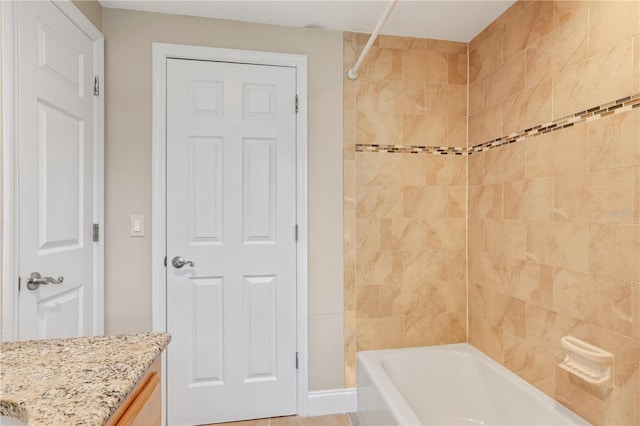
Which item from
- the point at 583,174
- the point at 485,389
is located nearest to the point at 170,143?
the point at 583,174

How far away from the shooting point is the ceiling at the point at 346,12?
1777 millimetres

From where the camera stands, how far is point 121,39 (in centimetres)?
183

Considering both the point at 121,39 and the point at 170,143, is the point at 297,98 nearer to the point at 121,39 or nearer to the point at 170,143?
the point at 170,143

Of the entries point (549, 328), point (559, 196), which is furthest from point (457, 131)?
point (549, 328)

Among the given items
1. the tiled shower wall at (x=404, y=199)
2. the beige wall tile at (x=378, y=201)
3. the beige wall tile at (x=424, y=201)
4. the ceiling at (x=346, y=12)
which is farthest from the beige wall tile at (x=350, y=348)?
the ceiling at (x=346, y=12)

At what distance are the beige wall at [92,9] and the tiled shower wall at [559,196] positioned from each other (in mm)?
2272

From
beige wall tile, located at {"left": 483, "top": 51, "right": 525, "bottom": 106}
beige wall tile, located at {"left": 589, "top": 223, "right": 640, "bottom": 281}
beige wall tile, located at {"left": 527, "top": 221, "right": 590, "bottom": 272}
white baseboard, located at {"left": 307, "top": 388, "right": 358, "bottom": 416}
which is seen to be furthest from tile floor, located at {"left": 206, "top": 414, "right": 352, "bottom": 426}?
beige wall tile, located at {"left": 483, "top": 51, "right": 525, "bottom": 106}

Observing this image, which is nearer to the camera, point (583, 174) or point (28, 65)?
point (28, 65)

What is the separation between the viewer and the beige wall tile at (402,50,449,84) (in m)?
2.13

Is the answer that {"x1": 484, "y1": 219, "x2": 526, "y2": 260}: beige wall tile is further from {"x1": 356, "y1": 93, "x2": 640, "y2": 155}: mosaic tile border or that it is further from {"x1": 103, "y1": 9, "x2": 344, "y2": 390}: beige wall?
{"x1": 103, "y1": 9, "x2": 344, "y2": 390}: beige wall

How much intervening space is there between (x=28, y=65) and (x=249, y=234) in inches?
48.2

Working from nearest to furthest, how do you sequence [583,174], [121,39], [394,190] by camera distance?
1. [583,174]
2. [121,39]
3. [394,190]

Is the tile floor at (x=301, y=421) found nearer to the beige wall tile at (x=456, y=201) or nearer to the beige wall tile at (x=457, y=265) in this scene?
the beige wall tile at (x=457, y=265)

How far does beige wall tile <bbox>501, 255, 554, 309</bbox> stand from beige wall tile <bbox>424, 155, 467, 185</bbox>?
608 millimetres
